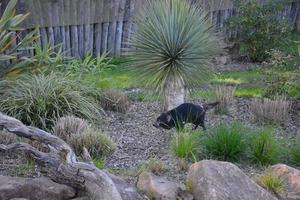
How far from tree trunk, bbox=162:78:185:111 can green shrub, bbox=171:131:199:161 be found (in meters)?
1.53

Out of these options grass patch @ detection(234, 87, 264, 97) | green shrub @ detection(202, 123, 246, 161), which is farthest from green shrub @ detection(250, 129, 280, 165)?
grass patch @ detection(234, 87, 264, 97)

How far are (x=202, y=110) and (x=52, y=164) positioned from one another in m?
2.64

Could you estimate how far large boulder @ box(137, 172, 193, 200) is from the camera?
5543 mm

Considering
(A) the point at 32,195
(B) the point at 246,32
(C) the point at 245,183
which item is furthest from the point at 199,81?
(B) the point at 246,32

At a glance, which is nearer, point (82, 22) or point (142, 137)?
point (142, 137)

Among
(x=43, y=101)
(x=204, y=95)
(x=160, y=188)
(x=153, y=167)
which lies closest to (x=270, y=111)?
(x=204, y=95)

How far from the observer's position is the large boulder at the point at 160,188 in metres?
5.54

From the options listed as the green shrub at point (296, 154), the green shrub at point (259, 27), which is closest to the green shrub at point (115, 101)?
the green shrub at point (296, 154)

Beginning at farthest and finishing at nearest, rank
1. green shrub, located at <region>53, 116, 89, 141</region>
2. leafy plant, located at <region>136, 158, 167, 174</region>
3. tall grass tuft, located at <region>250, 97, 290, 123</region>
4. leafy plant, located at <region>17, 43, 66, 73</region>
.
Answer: leafy plant, located at <region>17, 43, 66, 73</region>
tall grass tuft, located at <region>250, 97, 290, 123</region>
green shrub, located at <region>53, 116, 89, 141</region>
leafy plant, located at <region>136, 158, 167, 174</region>

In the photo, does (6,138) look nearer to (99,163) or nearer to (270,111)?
(99,163)

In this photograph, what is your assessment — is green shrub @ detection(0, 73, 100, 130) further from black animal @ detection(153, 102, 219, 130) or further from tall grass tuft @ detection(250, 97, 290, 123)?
tall grass tuft @ detection(250, 97, 290, 123)

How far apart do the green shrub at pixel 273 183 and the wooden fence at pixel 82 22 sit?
5.79 metres

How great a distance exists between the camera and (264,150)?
6676 millimetres

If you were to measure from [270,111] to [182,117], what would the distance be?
1.37m
